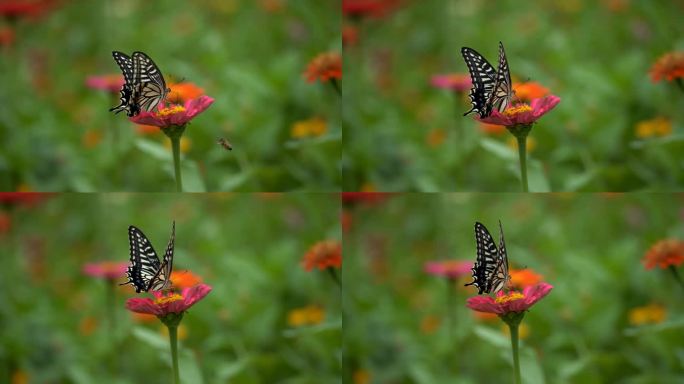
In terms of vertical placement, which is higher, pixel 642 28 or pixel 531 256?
pixel 642 28

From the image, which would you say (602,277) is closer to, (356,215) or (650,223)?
(650,223)

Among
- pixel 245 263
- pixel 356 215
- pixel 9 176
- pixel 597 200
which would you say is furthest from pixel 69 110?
pixel 597 200

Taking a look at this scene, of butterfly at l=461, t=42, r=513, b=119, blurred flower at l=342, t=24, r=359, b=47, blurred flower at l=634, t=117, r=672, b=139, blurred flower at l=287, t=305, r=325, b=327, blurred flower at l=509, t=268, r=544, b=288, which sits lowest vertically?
blurred flower at l=287, t=305, r=325, b=327

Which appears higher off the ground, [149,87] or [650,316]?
[149,87]

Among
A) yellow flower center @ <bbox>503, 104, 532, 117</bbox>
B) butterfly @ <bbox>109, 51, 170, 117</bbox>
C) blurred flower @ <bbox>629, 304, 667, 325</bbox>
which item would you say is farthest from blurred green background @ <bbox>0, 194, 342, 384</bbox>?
blurred flower @ <bbox>629, 304, 667, 325</bbox>

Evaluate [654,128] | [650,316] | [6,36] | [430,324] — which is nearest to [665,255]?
[650,316]

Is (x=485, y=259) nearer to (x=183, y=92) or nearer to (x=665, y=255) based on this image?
(x=665, y=255)

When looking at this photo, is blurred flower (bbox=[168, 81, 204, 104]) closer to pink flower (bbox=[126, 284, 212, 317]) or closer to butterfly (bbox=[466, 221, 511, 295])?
pink flower (bbox=[126, 284, 212, 317])
